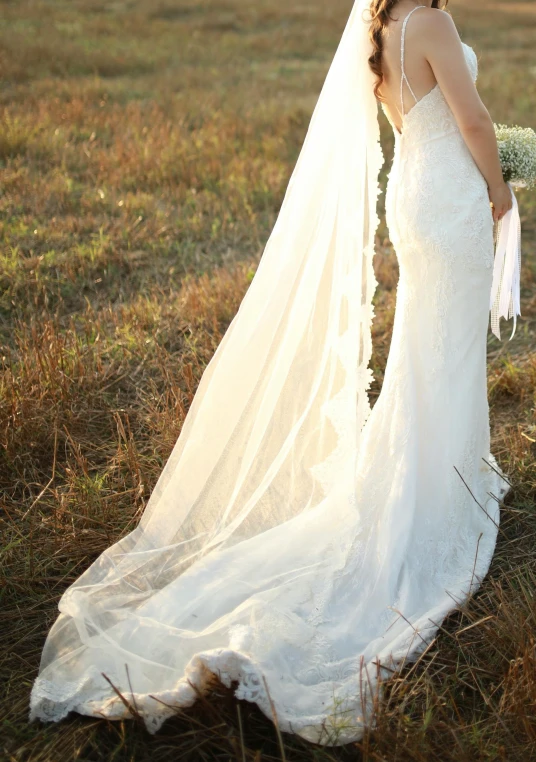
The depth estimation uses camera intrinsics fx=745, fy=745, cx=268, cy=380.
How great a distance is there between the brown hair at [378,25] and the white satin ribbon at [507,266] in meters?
0.80

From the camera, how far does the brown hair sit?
3035 millimetres

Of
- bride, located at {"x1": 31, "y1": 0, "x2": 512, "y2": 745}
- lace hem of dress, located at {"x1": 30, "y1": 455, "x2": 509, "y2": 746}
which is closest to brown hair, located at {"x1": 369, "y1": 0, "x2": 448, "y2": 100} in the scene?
bride, located at {"x1": 31, "y1": 0, "x2": 512, "y2": 745}

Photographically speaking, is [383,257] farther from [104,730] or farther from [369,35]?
[104,730]

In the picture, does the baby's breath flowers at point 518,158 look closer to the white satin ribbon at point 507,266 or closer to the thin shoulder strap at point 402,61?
the white satin ribbon at point 507,266

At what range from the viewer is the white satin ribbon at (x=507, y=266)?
134 inches

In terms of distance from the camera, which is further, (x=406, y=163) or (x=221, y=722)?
(x=406, y=163)

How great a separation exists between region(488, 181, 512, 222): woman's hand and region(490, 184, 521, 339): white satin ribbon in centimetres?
5

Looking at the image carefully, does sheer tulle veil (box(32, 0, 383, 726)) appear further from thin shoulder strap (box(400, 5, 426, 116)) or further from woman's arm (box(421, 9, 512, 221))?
woman's arm (box(421, 9, 512, 221))

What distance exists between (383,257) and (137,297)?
7.64 ft

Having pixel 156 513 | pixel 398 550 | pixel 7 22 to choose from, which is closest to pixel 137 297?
pixel 156 513

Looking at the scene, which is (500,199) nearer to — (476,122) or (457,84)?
(476,122)

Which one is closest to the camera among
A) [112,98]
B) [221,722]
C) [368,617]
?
[221,722]

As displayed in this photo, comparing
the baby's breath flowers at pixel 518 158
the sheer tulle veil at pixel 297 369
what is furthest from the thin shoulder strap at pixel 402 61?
the baby's breath flowers at pixel 518 158

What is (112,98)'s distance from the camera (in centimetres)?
1205
